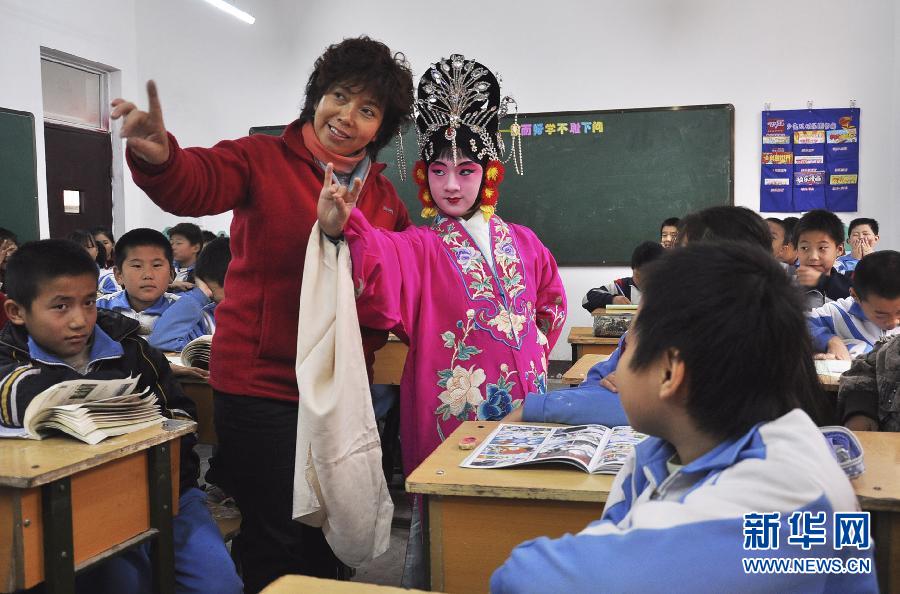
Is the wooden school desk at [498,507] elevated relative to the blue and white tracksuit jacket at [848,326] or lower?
lower

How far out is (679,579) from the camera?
724mm

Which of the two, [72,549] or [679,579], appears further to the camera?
[72,549]

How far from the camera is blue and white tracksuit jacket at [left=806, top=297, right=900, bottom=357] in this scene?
266 centimetres

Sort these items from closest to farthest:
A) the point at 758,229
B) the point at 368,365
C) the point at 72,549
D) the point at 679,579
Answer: the point at 679,579 < the point at 72,549 < the point at 758,229 < the point at 368,365

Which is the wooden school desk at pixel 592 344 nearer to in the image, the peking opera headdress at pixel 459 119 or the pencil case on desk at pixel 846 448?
the peking opera headdress at pixel 459 119

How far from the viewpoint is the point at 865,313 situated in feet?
8.75

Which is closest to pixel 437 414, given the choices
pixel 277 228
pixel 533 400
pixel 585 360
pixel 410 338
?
pixel 410 338

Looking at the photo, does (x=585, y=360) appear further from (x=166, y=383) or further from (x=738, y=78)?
(x=738, y=78)

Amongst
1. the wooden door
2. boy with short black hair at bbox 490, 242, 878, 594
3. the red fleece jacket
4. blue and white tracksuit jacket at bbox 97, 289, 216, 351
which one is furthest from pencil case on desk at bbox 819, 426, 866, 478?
the wooden door

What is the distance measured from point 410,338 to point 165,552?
2.40 ft

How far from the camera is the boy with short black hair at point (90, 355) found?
5.59 feet

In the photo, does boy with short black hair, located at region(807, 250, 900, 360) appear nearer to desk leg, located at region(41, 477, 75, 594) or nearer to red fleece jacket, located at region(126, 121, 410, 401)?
red fleece jacket, located at region(126, 121, 410, 401)

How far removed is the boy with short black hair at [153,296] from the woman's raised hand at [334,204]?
165 centimetres

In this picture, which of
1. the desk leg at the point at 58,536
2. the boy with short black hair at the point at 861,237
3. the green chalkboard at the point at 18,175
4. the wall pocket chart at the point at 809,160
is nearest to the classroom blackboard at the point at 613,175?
the wall pocket chart at the point at 809,160
